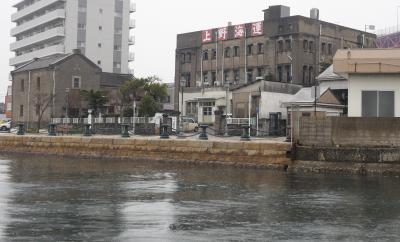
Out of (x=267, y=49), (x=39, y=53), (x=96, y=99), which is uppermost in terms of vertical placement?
(x=39, y=53)

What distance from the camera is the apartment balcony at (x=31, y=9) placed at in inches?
3422

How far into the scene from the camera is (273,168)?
73.7 ft

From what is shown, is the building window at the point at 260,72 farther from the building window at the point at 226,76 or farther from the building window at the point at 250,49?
the building window at the point at 226,76

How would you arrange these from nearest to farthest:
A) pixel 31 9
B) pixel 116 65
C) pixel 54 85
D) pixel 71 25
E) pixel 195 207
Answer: pixel 195 207
pixel 54 85
pixel 71 25
pixel 116 65
pixel 31 9

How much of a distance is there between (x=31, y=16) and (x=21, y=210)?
89048 mm

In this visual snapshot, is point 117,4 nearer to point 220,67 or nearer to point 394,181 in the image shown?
point 220,67

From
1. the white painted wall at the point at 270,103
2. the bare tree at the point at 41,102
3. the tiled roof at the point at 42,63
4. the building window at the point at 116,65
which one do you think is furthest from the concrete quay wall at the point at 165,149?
the building window at the point at 116,65

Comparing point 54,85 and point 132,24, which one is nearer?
point 54,85

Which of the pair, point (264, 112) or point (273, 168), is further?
point (264, 112)

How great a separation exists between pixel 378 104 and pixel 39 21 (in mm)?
75479

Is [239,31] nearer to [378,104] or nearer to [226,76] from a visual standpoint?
[226,76]

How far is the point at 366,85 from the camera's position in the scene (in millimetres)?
23031

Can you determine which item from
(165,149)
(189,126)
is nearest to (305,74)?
(189,126)

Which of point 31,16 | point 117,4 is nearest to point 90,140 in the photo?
point 117,4
